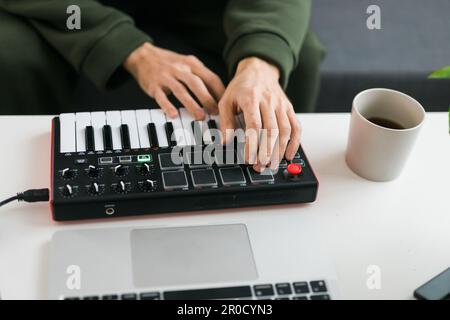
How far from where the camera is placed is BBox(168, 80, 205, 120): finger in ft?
3.22

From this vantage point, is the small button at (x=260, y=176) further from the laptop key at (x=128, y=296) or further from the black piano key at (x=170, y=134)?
the laptop key at (x=128, y=296)

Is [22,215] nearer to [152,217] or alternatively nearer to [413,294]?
[152,217]

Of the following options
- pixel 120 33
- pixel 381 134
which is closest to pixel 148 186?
pixel 381 134

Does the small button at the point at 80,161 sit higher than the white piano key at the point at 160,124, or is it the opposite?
the white piano key at the point at 160,124

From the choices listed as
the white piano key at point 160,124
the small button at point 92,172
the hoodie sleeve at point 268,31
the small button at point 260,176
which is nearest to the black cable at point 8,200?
the small button at point 92,172

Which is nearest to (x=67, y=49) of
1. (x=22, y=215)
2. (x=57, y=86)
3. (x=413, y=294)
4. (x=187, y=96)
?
(x=57, y=86)

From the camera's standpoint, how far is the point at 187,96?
3.33 feet

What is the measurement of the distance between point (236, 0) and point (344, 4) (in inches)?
20.6

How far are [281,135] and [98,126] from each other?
270 millimetres

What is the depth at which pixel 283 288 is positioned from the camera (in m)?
0.76

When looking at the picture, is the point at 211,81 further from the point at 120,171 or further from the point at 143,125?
the point at 120,171

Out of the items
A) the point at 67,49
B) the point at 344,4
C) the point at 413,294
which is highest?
the point at 344,4

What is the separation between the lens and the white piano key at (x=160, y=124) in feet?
2.99

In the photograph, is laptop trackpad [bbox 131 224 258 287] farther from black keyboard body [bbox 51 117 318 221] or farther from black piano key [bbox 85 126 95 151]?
black piano key [bbox 85 126 95 151]
